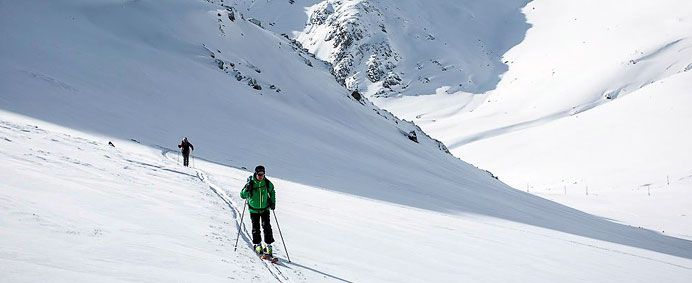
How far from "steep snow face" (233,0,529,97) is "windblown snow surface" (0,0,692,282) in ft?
238

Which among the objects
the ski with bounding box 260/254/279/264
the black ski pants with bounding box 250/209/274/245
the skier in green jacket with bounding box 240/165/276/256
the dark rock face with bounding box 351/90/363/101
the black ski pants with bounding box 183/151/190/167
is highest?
the dark rock face with bounding box 351/90/363/101

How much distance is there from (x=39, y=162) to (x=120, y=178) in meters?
1.84

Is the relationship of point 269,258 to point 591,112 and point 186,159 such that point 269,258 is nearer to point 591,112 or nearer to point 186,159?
point 186,159

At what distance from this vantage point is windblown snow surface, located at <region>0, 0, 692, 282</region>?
25.5ft

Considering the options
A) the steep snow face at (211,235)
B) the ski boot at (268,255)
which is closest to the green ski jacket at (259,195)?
the steep snow face at (211,235)

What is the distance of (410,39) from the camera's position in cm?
13588

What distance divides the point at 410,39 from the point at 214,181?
125607 millimetres

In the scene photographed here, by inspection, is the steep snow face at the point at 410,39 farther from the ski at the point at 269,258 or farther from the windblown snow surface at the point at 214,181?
the ski at the point at 269,258

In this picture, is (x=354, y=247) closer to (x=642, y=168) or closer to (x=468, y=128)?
(x=642, y=168)

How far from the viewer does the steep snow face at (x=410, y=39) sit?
391ft

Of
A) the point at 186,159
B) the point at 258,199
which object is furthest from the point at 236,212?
the point at 186,159

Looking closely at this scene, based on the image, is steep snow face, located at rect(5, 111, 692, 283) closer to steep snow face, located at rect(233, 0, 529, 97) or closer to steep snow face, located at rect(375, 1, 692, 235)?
steep snow face, located at rect(375, 1, 692, 235)

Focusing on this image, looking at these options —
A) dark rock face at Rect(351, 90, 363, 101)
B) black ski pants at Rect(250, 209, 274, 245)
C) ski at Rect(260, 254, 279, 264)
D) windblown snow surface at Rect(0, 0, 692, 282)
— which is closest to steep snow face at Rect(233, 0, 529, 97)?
dark rock face at Rect(351, 90, 363, 101)

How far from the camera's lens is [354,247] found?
34.4 feet
